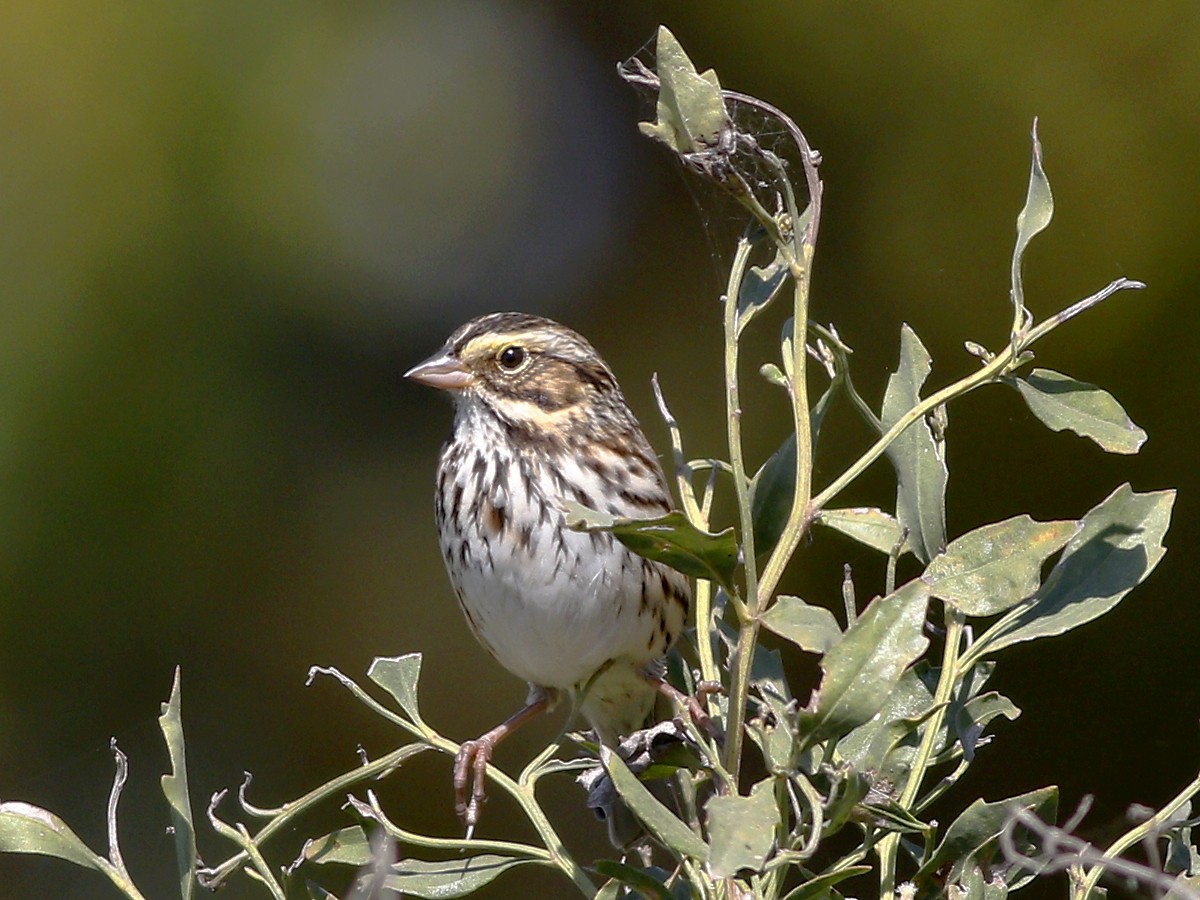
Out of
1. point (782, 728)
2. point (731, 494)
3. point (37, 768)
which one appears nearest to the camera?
point (782, 728)

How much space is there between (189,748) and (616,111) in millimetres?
1326

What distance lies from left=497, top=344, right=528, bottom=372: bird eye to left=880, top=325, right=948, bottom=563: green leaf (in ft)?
2.75

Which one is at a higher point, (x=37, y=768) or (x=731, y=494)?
(x=731, y=494)

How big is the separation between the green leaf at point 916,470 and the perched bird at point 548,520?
0.58 meters

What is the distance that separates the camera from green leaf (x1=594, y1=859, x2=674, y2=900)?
2.94 ft

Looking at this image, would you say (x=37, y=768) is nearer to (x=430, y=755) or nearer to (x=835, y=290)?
(x=430, y=755)

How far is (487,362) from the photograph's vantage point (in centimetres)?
182

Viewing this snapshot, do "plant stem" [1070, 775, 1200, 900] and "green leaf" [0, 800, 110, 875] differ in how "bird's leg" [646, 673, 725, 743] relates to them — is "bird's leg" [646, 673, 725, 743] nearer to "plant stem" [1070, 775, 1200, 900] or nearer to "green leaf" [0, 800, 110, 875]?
"plant stem" [1070, 775, 1200, 900]

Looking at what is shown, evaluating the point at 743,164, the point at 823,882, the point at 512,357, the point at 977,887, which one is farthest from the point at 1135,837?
the point at 512,357

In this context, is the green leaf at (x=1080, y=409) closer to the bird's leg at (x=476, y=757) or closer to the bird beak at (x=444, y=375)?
the bird's leg at (x=476, y=757)

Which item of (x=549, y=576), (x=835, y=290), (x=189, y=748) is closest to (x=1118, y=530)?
(x=549, y=576)

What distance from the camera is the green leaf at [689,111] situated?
889mm

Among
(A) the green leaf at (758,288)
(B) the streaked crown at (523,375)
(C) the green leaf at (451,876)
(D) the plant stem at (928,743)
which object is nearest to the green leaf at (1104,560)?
(D) the plant stem at (928,743)

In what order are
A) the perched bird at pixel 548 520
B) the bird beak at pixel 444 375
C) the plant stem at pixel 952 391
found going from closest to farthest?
1. the plant stem at pixel 952 391
2. the perched bird at pixel 548 520
3. the bird beak at pixel 444 375
